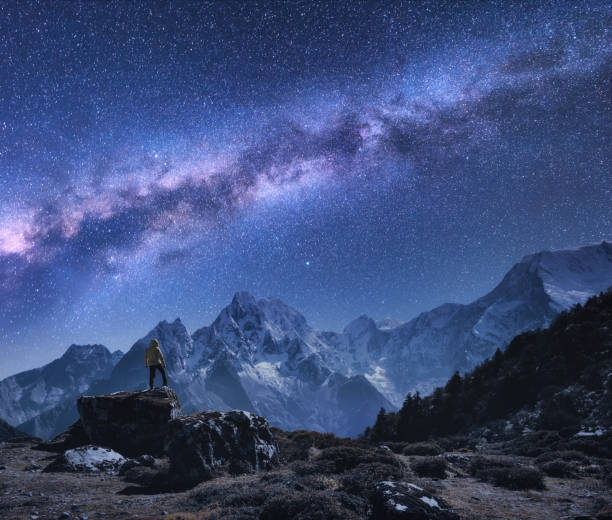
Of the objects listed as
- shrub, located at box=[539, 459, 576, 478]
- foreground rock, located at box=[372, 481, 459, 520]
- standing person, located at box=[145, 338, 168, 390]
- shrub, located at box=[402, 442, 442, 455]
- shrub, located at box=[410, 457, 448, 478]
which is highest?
standing person, located at box=[145, 338, 168, 390]

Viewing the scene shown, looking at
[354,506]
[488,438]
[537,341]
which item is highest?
[537,341]

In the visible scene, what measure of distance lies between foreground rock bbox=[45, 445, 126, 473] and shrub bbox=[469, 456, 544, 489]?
54.8 feet

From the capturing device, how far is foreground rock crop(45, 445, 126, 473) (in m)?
15.4

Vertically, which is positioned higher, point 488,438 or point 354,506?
point 354,506

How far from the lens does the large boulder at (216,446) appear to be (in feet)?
45.9

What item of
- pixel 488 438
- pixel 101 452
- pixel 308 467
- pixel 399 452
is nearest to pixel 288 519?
pixel 308 467

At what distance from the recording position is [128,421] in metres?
18.9

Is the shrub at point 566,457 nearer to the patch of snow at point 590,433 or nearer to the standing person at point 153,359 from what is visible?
the patch of snow at point 590,433

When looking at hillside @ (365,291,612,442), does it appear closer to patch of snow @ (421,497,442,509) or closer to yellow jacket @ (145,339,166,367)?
patch of snow @ (421,497,442,509)

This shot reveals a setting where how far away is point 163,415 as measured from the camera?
19203 millimetres

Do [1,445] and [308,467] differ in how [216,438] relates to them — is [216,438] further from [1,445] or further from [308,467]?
[1,445]

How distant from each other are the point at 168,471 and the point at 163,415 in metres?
5.50

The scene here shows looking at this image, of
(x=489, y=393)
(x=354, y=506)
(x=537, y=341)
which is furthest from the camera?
(x=537, y=341)

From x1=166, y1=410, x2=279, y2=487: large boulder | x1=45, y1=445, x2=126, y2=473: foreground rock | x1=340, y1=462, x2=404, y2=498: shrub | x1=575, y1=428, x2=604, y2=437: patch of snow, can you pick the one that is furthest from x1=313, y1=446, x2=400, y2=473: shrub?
x1=575, y1=428, x2=604, y2=437: patch of snow
